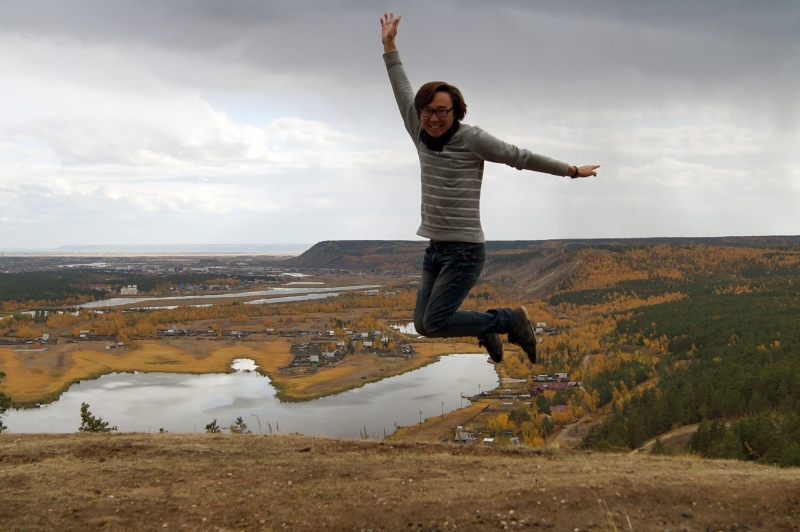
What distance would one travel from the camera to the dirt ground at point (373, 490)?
4395mm

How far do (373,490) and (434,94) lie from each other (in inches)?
127

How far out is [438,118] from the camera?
446cm

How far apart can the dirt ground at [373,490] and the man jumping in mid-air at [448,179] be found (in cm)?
140

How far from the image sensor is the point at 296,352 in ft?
180

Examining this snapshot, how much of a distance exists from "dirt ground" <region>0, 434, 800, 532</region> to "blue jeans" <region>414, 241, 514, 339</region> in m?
1.34

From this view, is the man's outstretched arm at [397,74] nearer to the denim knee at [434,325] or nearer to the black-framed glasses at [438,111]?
the black-framed glasses at [438,111]

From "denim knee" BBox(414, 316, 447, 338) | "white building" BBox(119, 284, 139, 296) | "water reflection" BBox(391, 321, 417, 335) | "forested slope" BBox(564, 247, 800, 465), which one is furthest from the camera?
"white building" BBox(119, 284, 139, 296)

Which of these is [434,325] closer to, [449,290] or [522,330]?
[449,290]

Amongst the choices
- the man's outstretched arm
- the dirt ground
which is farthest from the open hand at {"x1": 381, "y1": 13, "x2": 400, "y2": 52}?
the dirt ground

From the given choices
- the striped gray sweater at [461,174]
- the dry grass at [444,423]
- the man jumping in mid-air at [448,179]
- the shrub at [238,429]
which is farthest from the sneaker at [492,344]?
the dry grass at [444,423]

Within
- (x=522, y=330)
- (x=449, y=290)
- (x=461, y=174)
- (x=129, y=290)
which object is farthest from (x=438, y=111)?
(x=129, y=290)

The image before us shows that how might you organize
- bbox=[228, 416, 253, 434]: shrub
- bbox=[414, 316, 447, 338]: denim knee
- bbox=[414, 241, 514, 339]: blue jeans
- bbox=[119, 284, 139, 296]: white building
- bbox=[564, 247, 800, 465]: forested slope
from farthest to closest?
bbox=[119, 284, 139, 296]: white building
bbox=[564, 247, 800, 465]: forested slope
bbox=[228, 416, 253, 434]: shrub
bbox=[414, 316, 447, 338]: denim knee
bbox=[414, 241, 514, 339]: blue jeans

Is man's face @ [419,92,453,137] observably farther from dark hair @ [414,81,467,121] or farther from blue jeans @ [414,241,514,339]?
blue jeans @ [414,241,514,339]

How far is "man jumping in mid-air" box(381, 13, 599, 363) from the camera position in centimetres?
446
